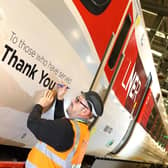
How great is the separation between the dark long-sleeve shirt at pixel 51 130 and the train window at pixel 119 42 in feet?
3.22

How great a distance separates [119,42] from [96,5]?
2.46 ft

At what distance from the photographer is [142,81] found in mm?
4418

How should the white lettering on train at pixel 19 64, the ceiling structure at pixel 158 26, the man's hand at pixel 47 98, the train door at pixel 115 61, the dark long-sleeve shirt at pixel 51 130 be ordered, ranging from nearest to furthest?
the white lettering on train at pixel 19 64, the dark long-sleeve shirt at pixel 51 130, the man's hand at pixel 47 98, the train door at pixel 115 61, the ceiling structure at pixel 158 26

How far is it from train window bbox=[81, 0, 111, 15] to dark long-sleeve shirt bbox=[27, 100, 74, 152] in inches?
27.0

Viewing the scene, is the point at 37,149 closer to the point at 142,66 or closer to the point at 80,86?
the point at 80,86

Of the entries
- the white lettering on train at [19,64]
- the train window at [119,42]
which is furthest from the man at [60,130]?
the train window at [119,42]

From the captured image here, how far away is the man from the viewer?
1.90 m

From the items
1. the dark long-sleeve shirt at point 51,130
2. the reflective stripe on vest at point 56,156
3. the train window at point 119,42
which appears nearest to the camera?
the dark long-sleeve shirt at point 51,130

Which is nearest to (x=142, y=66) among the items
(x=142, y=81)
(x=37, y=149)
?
(x=142, y=81)

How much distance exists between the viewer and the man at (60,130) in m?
1.90

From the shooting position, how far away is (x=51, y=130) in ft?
6.30

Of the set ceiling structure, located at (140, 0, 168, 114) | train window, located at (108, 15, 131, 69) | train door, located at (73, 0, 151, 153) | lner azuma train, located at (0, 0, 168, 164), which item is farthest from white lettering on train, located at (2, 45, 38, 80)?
ceiling structure, located at (140, 0, 168, 114)

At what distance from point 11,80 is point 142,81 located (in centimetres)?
305

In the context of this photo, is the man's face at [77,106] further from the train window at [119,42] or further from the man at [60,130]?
the train window at [119,42]
